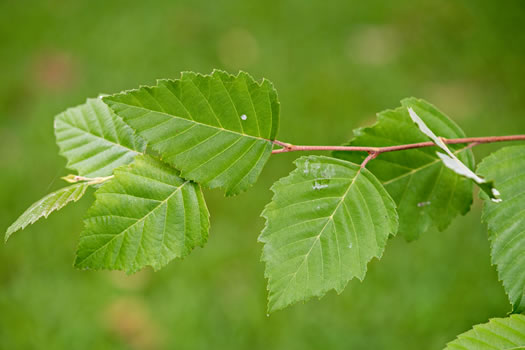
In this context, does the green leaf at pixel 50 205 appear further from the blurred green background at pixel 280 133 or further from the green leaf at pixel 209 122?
the blurred green background at pixel 280 133

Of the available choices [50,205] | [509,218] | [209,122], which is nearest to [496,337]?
[509,218]

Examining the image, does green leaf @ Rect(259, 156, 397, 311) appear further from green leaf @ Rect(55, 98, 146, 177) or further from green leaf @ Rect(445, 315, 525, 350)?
green leaf @ Rect(55, 98, 146, 177)

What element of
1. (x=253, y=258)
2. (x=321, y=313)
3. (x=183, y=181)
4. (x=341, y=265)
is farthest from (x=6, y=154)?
(x=341, y=265)

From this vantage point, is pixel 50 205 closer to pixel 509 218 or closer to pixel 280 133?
pixel 509 218

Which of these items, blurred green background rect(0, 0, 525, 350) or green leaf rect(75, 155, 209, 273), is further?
blurred green background rect(0, 0, 525, 350)

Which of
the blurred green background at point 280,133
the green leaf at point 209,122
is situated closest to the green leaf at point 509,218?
the green leaf at point 209,122

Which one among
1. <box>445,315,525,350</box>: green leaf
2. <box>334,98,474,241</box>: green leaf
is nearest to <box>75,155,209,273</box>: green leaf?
<box>334,98,474,241</box>: green leaf

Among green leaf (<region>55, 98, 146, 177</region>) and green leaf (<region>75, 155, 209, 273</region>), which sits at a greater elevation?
green leaf (<region>55, 98, 146, 177</region>)
